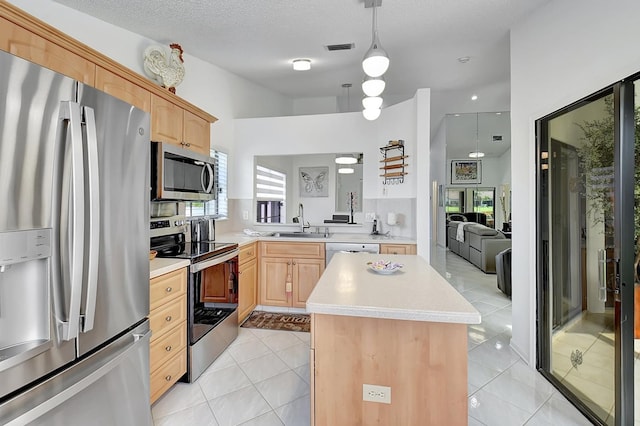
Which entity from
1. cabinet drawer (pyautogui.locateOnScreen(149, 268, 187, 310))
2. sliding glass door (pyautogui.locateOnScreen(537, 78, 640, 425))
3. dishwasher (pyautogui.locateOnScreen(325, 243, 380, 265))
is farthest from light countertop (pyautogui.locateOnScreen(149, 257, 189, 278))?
sliding glass door (pyautogui.locateOnScreen(537, 78, 640, 425))

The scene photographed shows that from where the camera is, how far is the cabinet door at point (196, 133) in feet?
9.00

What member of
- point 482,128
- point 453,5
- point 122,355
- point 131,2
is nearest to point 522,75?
point 453,5

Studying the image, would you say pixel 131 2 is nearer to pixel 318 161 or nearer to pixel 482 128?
pixel 318 161

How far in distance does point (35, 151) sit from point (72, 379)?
865 mm

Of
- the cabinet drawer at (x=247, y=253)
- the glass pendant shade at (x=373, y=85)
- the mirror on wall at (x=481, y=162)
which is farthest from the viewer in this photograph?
the mirror on wall at (x=481, y=162)

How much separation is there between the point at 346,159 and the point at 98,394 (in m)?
3.38

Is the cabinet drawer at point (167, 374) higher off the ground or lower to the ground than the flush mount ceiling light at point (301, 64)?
lower

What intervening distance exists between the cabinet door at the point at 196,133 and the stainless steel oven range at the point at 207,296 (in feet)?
2.81

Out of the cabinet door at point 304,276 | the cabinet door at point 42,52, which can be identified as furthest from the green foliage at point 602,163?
the cabinet door at point 42,52

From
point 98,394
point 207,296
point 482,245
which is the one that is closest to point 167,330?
point 207,296

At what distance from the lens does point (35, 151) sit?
3.32ft

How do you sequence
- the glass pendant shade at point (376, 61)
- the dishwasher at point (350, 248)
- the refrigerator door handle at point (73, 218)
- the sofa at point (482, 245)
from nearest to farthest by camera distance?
the refrigerator door handle at point (73, 218)
the glass pendant shade at point (376, 61)
the dishwasher at point (350, 248)
the sofa at point (482, 245)

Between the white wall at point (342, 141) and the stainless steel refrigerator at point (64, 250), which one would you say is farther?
the white wall at point (342, 141)

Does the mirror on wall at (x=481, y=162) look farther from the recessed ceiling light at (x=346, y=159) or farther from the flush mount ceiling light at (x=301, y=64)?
the flush mount ceiling light at (x=301, y=64)
